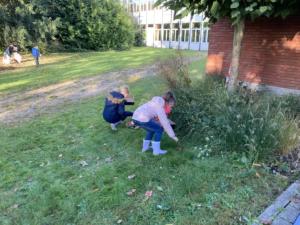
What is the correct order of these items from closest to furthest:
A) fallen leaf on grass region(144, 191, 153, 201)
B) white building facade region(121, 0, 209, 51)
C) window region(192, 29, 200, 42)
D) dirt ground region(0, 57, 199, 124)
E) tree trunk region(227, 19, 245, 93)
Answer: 1. fallen leaf on grass region(144, 191, 153, 201)
2. tree trunk region(227, 19, 245, 93)
3. dirt ground region(0, 57, 199, 124)
4. white building facade region(121, 0, 209, 51)
5. window region(192, 29, 200, 42)

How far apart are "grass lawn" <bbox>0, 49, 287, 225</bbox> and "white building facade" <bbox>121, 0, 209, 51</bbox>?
2593cm

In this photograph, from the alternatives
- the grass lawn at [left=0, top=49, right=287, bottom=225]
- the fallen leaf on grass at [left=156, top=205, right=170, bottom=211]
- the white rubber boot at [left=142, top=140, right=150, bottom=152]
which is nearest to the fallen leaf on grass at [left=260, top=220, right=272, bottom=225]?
the grass lawn at [left=0, top=49, right=287, bottom=225]

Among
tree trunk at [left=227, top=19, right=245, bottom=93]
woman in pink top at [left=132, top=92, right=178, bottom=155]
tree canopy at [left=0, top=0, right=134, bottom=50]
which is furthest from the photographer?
tree canopy at [left=0, top=0, right=134, bottom=50]

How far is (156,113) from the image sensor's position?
4.77m

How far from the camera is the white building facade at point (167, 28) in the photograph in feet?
105

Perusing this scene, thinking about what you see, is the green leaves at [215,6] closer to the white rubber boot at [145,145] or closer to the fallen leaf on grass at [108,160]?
A: the white rubber boot at [145,145]

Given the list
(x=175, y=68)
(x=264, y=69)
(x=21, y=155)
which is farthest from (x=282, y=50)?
(x=21, y=155)

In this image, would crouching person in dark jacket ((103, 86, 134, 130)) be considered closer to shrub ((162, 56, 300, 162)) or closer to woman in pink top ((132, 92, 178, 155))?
shrub ((162, 56, 300, 162))

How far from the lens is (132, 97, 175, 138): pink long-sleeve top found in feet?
15.2

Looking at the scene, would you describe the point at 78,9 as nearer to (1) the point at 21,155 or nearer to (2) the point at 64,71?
(2) the point at 64,71

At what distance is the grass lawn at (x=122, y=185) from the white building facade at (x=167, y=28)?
85.1 feet

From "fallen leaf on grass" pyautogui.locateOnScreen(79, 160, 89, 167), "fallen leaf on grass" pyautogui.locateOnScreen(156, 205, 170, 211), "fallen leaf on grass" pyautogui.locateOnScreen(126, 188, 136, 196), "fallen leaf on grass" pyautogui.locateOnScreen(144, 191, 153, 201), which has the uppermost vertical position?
"fallen leaf on grass" pyautogui.locateOnScreen(156, 205, 170, 211)

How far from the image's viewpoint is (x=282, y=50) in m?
7.69

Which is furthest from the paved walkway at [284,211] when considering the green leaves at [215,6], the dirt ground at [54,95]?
the dirt ground at [54,95]
